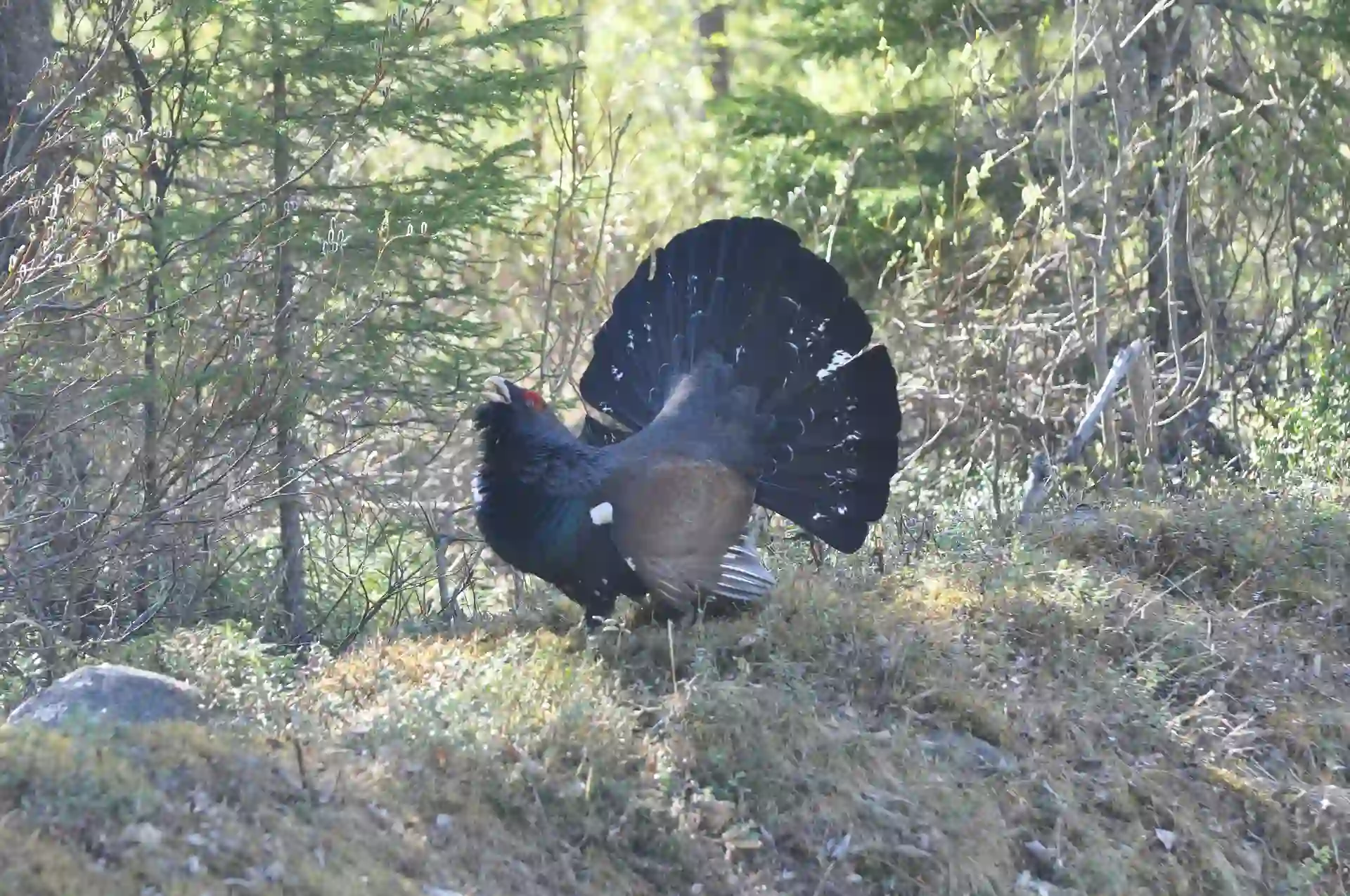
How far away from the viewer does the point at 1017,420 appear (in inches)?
466

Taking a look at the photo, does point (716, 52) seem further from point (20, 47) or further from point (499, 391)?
point (499, 391)

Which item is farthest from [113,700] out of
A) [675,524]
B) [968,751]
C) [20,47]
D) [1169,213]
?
[1169,213]

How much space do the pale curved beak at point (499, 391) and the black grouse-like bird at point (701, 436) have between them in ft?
0.03

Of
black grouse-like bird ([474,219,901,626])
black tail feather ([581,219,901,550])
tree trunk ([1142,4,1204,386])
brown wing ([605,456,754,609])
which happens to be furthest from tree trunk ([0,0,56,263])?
tree trunk ([1142,4,1204,386])

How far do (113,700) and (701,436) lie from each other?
3.26 m

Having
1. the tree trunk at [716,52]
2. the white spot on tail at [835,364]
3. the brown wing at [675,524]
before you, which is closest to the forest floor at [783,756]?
the brown wing at [675,524]

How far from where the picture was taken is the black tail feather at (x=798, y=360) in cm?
732

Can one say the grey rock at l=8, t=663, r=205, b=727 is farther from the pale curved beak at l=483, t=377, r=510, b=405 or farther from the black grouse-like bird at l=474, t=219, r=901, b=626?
the pale curved beak at l=483, t=377, r=510, b=405

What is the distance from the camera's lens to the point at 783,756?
17.6 ft

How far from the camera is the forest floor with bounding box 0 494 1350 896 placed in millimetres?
4211

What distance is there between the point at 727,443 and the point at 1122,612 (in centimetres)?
212

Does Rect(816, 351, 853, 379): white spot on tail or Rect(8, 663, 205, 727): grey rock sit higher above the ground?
Rect(816, 351, 853, 379): white spot on tail

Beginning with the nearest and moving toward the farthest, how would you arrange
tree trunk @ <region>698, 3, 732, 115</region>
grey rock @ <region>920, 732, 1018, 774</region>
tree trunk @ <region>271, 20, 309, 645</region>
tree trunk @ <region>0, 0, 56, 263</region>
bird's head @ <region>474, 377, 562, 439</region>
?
grey rock @ <region>920, 732, 1018, 774</region>
bird's head @ <region>474, 377, 562, 439</region>
tree trunk @ <region>271, 20, 309, 645</region>
tree trunk @ <region>0, 0, 56, 263</region>
tree trunk @ <region>698, 3, 732, 115</region>

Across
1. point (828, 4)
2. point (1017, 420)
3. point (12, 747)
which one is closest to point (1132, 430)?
point (1017, 420)
